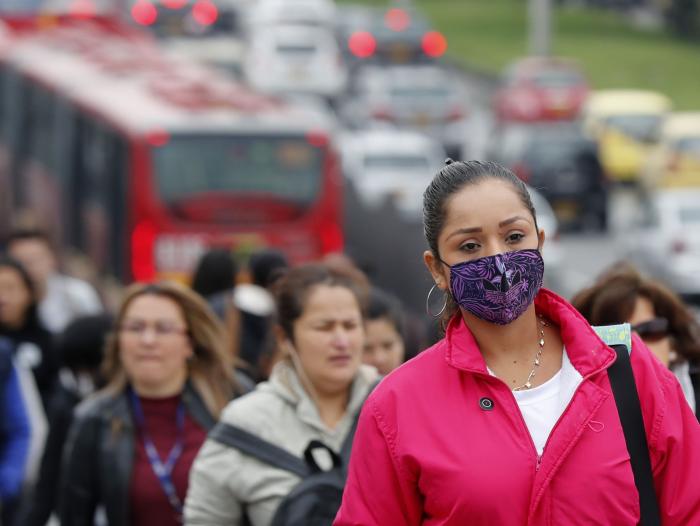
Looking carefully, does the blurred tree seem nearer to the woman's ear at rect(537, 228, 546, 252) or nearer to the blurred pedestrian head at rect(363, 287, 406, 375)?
the blurred pedestrian head at rect(363, 287, 406, 375)

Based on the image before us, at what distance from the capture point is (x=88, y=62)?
2230 centimetres

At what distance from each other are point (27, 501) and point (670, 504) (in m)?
3.99

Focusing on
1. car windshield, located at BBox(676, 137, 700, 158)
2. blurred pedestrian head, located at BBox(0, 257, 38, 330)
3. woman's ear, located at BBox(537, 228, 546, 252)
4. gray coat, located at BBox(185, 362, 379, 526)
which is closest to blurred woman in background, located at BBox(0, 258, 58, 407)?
blurred pedestrian head, located at BBox(0, 257, 38, 330)

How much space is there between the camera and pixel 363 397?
5453 millimetres

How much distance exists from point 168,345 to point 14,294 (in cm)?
260

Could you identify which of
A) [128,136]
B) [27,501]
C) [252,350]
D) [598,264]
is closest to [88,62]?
[128,136]

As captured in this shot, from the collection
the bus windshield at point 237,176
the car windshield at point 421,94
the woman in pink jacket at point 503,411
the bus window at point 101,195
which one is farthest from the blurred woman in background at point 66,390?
the car windshield at point 421,94

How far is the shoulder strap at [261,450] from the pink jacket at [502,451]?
5.41 ft

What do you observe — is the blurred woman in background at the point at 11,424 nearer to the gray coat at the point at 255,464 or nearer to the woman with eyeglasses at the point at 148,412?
the woman with eyeglasses at the point at 148,412

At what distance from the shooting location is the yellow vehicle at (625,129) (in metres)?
37.8

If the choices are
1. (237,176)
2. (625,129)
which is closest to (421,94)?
(625,129)

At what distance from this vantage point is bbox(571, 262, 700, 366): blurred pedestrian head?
5.38 meters

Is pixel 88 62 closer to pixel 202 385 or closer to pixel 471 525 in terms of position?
pixel 202 385

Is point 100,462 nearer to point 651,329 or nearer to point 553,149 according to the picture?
point 651,329
